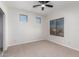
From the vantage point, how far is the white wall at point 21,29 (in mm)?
4215

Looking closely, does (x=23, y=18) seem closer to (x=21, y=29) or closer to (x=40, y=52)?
(x=21, y=29)

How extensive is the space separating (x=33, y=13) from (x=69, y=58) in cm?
412

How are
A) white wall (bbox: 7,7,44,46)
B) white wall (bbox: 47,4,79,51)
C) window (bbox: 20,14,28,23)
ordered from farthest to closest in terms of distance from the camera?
window (bbox: 20,14,28,23) → white wall (bbox: 7,7,44,46) → white wall (bbox: 47,4,79,51)

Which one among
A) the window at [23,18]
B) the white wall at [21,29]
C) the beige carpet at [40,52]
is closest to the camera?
the beige carpet at [40,52]


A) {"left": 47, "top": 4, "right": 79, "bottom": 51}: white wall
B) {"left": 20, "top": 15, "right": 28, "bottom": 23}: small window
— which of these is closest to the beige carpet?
{"left": 47, "top": 4, "right": 79, "bottom": 51}: white wall

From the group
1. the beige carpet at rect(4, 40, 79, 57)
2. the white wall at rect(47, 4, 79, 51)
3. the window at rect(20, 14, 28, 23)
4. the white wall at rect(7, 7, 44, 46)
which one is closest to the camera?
the beige carpet at rect(4, 40, 79, 57)

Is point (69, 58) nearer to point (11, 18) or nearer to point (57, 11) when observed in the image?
point (57, 11)

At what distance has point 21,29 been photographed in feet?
15.6

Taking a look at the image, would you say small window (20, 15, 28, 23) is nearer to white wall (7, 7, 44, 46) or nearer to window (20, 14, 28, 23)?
window (20, 14, 28, 23)

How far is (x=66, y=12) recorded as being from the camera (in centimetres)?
400

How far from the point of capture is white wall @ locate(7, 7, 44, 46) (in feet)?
13.8

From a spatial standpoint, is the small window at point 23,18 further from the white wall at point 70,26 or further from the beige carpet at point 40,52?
the white wall at point 70,26

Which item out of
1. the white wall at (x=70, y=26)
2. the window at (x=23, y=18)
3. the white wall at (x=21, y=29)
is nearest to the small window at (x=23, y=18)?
the window at (x=23, y=18)

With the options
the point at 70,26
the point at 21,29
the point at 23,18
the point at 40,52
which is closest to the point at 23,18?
the point at 23,18
